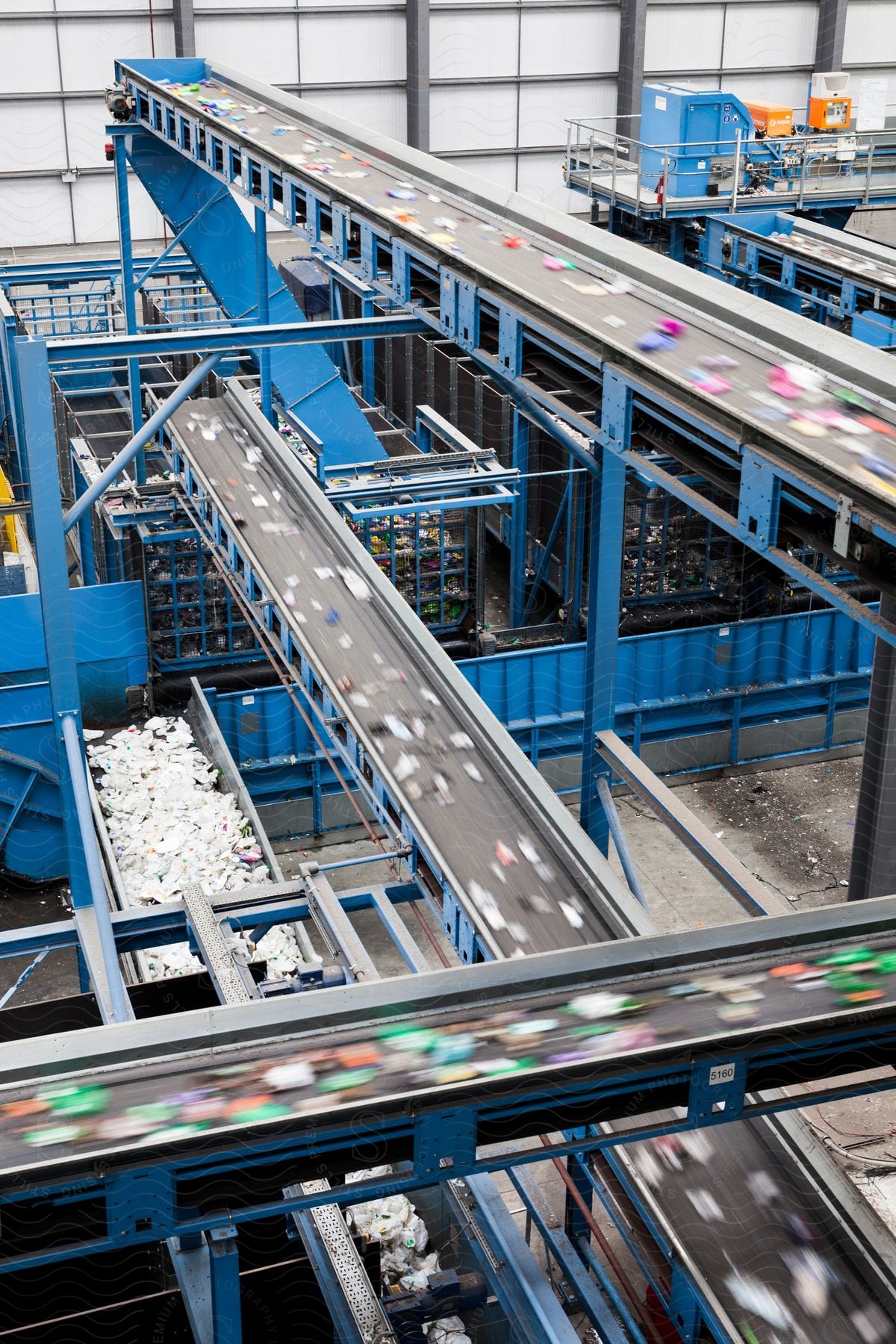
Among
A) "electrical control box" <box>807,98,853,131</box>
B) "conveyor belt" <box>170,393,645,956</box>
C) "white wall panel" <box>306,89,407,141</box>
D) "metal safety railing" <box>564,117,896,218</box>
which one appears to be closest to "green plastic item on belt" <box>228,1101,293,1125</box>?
"conveyor belt" <box>170,393,645,956</box>

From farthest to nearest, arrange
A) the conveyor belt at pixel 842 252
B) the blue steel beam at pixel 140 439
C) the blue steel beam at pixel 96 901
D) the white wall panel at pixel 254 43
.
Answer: the white wall panel at pixel 254 43 → the conveyor belt at pixel 842 252 → the blue steel beam at pixel 140 439 → the blue steel beam at pixel 96 901

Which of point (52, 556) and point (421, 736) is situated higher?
point (52, 556)

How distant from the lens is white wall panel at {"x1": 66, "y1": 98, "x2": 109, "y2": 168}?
64.8 feet

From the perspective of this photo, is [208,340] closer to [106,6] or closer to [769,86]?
[106,6]

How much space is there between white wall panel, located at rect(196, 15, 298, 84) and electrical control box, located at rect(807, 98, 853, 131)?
29.7 feet

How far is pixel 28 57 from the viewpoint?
19234mm

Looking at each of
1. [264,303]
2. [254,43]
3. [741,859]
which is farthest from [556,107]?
[741,859]

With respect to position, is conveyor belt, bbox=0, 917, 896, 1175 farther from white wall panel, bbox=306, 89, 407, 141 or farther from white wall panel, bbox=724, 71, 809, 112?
white wall panel, bbox=724, 71, 809, 112

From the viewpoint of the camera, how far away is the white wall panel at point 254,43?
1992cm

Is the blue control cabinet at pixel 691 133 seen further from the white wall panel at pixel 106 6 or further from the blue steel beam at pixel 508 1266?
the blue steel beam at pixel 508 1266

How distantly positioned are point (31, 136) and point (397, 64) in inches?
221

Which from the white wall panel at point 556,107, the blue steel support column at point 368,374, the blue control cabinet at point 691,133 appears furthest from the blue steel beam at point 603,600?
the white wall panel at point 556,107

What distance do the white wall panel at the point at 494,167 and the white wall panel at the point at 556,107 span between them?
1.26ft

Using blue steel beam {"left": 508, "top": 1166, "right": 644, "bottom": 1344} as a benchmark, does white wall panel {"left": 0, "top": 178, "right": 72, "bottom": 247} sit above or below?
above
